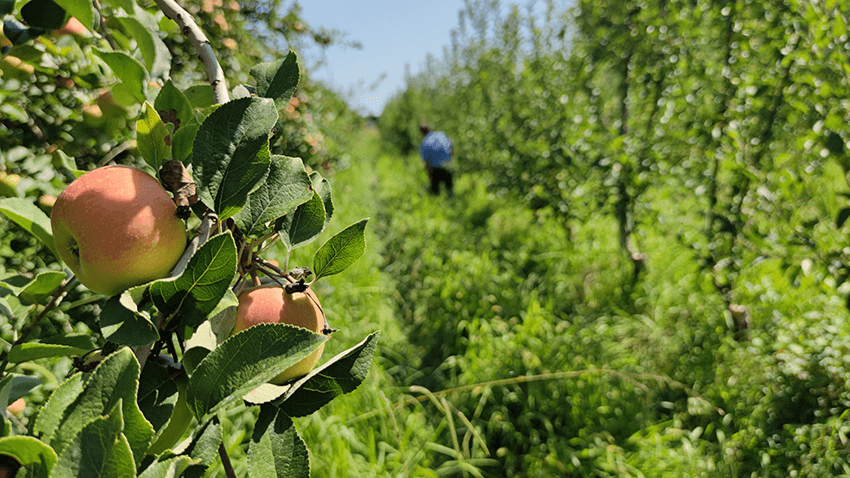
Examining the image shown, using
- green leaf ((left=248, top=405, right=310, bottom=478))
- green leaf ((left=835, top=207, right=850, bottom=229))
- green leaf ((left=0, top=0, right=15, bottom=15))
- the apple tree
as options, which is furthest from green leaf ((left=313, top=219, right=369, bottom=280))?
green leaf ((left=835, top=207, right=850, bottom=229))

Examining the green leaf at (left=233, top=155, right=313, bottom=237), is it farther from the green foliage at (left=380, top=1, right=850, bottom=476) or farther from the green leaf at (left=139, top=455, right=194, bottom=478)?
the green foliage at (left=380, top=1, right=850, bottom=476)

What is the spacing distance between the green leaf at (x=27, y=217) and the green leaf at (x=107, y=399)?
0.53 feet

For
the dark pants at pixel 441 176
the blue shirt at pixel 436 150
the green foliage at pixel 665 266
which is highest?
the green foliage at pixel 665 266

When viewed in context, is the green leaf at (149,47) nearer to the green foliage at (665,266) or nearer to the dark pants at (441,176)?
the green foliage at (665,266)

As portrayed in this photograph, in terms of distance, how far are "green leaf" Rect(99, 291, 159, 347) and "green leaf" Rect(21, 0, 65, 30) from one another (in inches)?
11.2

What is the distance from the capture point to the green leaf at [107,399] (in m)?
0.20

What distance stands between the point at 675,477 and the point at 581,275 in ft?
4.67

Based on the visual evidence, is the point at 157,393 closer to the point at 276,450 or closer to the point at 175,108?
the point at 276,450

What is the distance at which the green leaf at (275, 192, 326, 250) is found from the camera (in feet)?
1.04

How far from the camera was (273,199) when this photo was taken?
285 millimetres

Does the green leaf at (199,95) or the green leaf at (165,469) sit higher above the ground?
the green leaf at (199,95)

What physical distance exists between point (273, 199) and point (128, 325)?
0.11 metres

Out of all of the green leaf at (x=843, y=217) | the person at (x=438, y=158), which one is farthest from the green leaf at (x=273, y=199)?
the person at (x=438, y=158)

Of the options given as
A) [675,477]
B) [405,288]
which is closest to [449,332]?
[405,288]
